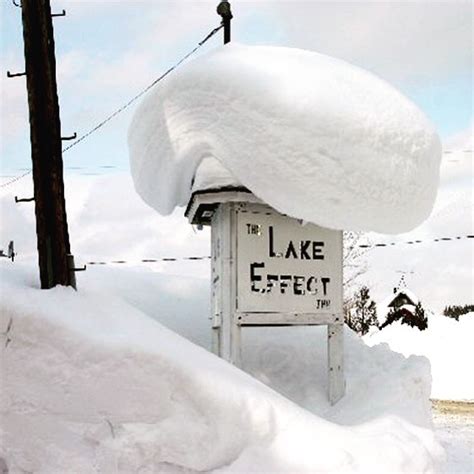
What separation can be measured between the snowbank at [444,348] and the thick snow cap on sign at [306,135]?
12.3 metres

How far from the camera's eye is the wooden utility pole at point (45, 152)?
16.5 feet

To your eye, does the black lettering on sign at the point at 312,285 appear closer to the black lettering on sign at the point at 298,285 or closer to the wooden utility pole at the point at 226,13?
the black lettering on sign at the point at 298,285

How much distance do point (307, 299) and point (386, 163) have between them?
4.80 ft

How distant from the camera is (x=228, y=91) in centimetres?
586

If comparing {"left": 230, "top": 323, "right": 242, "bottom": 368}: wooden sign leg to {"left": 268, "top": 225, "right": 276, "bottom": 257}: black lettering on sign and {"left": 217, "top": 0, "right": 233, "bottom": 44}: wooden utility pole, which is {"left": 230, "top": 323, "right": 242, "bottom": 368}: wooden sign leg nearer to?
{"left": 268, "top": 225, "right": 276, "bottom": 257}: black lettering on sign

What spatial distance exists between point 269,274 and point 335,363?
→ 1.10 metres

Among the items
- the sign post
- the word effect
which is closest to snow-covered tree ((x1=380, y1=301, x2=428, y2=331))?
the sign post

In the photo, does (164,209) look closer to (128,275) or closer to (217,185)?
(217,185)

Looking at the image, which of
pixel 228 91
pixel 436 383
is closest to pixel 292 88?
pixel 228 91

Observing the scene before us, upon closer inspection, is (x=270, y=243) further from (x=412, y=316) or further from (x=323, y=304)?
(x=412, y=316)

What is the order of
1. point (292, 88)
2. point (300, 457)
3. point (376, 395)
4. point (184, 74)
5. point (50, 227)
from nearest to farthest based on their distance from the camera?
point (300, 457) < point (50, 227) < point (292, 88) < point (184, 74) < point (376, 395)

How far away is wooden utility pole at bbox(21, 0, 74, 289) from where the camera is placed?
5023 millimetres

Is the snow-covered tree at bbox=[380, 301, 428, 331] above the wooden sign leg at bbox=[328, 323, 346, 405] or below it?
A: below

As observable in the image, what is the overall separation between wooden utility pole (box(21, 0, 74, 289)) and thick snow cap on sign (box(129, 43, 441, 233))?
1284 mm
